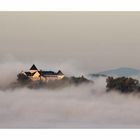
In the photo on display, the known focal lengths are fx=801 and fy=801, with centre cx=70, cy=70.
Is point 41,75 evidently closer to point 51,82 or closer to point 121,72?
point 51,82

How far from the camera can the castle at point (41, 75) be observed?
4512mm

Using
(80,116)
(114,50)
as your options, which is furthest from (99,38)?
(80,116)

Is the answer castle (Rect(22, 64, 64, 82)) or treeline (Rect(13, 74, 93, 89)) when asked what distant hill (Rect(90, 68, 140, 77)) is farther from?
castle (Rect(22, 64, 64, 82))

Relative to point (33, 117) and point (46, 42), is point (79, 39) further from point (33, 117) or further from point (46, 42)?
point (33, 117)

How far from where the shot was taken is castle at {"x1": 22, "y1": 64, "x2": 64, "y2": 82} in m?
4.51

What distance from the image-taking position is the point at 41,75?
4523 mm

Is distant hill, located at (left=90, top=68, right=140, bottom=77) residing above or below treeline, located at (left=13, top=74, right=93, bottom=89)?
above

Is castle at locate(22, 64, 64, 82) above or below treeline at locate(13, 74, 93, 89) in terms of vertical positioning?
above

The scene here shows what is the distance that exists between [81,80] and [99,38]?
259 mm

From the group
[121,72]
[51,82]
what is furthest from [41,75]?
[121,72]

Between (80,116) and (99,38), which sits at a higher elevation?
(99,38)

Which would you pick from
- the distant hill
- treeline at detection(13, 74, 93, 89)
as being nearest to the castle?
treeline at detection(13, 74, 93, 89)
